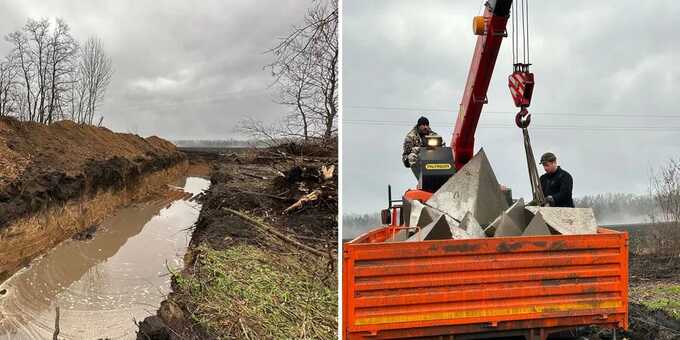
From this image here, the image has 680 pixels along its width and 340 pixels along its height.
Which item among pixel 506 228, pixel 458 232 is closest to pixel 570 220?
pixel 506 228

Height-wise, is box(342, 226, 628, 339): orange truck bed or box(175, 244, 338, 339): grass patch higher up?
box(342, 226, 628, 339): orange truck bed

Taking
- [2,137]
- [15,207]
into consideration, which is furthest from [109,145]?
[15,207]

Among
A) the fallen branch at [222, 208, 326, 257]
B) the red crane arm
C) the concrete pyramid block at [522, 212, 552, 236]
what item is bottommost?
the fallen branch at [222, 208, 326, 257]

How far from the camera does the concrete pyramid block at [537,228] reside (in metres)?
4.40

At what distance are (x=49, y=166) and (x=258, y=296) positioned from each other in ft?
31.8

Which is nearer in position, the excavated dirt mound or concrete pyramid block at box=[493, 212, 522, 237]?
concrete pyramid block at box=[493, 212, 522, 237]

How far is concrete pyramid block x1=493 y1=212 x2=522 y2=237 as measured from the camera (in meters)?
4.52

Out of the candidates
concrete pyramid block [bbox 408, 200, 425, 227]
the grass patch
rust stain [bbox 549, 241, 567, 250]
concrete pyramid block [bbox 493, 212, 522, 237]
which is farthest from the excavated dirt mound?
rust stain [bbox 549, 241, 567, 250]

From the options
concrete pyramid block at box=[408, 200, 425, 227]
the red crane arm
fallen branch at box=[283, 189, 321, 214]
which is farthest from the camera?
fallen branch at box=[283, 189, 321, 214]

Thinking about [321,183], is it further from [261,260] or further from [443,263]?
[443,263]

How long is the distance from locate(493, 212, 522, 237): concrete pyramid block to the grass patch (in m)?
2.08

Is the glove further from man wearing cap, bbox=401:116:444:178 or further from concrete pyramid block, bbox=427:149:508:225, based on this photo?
man wearing cap, bbox=401:116:444:178

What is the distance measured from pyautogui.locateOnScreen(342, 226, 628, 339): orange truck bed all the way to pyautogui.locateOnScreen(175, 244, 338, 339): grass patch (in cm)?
188

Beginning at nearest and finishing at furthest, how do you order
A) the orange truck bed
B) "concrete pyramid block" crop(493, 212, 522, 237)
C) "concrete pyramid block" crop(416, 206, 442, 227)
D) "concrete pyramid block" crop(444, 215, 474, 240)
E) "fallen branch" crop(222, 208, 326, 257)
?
the orange truck bed
"concrete pyramid block" crop(444, 215, 474, 240)
"concrete pyramid block" crop(493, 212, 522, 237)
"concrete pyramid block" crop(416, 206, 442, 227)
"fallen branch" crop(222, 208, 326, 257)
